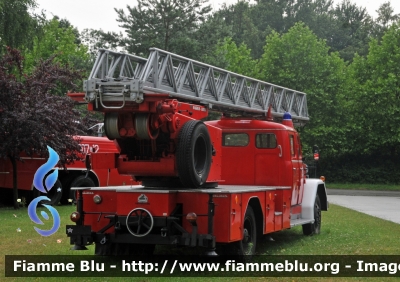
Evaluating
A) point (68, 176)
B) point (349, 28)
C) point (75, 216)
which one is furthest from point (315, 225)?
point (349, 28)

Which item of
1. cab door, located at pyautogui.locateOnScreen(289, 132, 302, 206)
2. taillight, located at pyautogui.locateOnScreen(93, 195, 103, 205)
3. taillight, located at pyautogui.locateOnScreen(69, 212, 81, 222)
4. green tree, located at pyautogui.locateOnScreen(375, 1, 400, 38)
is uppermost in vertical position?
green tree, located at pyautogui.locateOnScreen(375, 1, 400, 38)

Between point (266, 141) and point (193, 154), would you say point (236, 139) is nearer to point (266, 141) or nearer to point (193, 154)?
point (266, 141)

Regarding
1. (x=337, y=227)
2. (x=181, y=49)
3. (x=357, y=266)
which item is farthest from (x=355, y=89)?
(x=357, y=266)

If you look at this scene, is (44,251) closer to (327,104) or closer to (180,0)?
(180,0)

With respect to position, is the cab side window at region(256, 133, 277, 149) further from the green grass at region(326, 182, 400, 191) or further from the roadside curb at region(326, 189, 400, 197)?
the green grass at region(326, 182, 400, 191)

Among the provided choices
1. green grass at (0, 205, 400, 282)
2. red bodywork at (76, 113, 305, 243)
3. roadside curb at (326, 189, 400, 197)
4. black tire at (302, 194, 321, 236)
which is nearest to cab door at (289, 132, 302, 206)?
red bodywork at (76, 113, 305, 243)

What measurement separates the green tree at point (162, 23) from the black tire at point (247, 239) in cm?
2665

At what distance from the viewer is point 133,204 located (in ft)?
31.9

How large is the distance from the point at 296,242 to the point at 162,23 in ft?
84.5

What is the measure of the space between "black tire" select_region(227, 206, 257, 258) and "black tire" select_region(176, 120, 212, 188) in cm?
93

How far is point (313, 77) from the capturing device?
45.9 m

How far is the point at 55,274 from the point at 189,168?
2.32 meters

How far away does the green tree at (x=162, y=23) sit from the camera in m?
37.2

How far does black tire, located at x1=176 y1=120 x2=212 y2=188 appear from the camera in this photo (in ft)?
32.3
